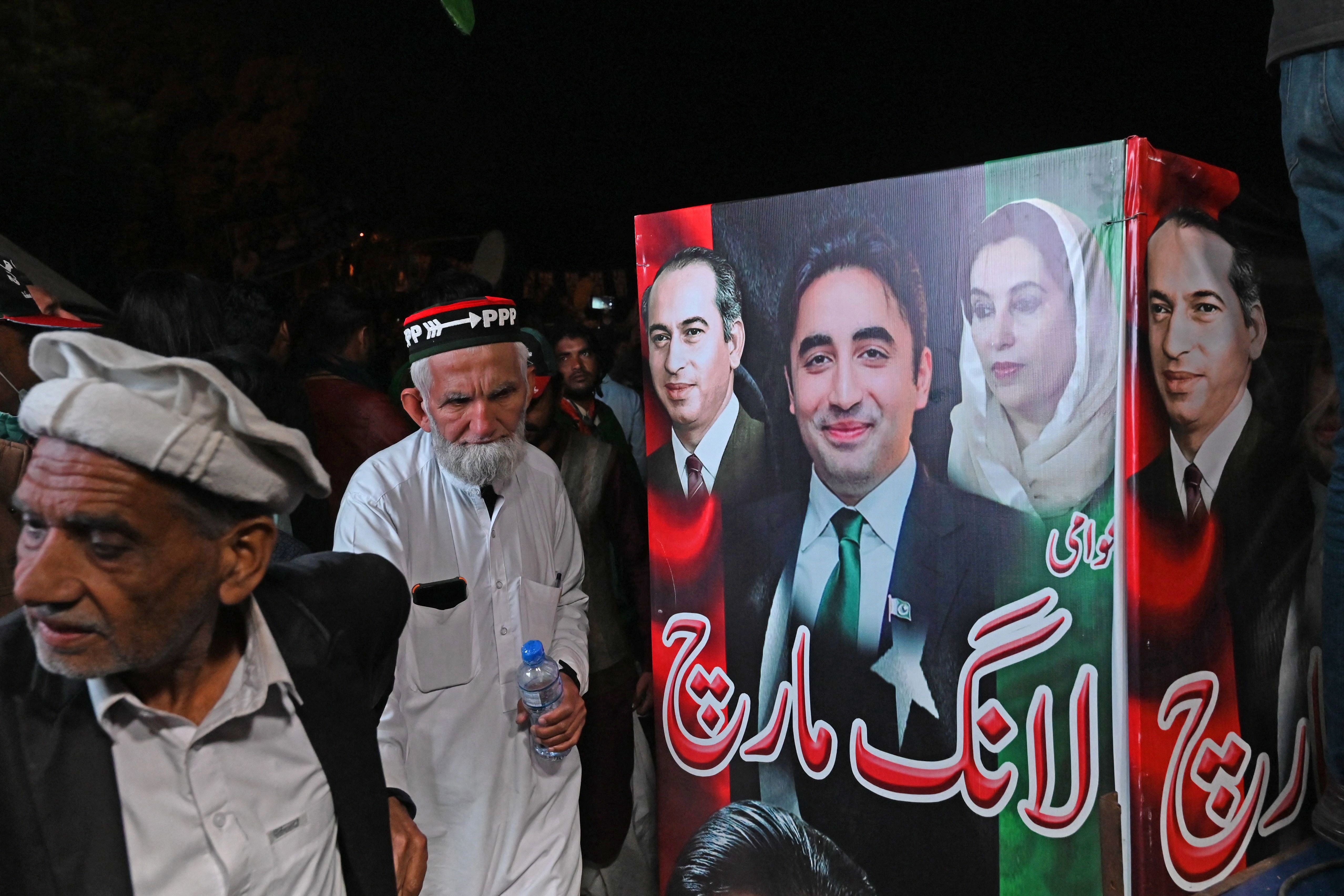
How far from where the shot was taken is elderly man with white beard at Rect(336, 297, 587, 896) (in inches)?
94.7

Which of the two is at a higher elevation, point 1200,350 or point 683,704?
point 1200,350

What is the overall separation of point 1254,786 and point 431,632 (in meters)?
1.83

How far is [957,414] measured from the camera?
2.05 metres

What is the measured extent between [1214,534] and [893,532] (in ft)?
2.02

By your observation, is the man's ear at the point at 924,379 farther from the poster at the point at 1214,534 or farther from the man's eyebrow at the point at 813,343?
the poster at the point at 1214,534

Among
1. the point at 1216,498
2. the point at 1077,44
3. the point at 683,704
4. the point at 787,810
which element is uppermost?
the point at 1077,44

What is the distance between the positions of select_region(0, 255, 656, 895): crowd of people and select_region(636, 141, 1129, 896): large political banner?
0.41 metres

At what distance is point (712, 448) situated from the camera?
244 centimetres

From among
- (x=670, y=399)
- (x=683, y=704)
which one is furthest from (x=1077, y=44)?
(x=683, y=704)

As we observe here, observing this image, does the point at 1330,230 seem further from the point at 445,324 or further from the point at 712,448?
the point at 445,324

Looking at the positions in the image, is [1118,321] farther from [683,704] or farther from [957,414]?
[683,704]

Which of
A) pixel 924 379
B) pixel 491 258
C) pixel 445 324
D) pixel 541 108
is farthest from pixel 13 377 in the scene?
pixel 541 108

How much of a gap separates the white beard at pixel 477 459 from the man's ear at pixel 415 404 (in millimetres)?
137

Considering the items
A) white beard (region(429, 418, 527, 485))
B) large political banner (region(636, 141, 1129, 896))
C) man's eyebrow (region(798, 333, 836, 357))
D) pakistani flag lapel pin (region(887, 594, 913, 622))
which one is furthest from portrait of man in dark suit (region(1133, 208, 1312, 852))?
white beard (region(429, 418, 527, 485))
